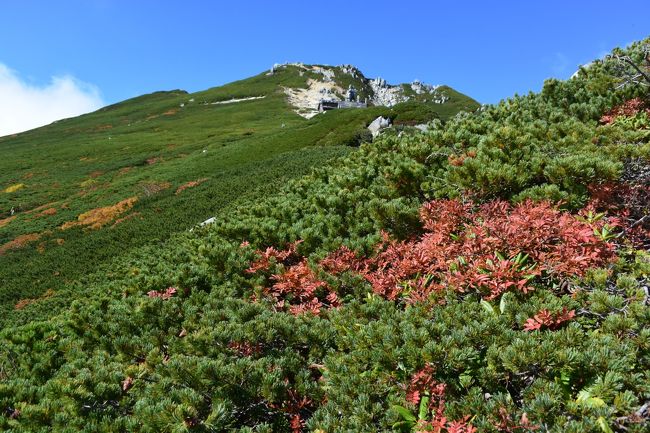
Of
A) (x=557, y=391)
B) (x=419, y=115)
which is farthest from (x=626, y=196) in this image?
(x=419, y=115)

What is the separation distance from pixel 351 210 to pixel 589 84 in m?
6.88

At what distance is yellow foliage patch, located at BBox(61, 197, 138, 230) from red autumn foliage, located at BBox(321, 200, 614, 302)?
27.0m

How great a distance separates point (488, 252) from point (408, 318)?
1.48 m

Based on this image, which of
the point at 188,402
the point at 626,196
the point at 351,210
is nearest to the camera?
the point at 188,402

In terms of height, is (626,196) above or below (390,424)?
above

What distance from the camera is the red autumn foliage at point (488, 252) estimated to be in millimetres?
4508

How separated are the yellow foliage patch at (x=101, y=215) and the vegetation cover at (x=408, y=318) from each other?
78.8 ft

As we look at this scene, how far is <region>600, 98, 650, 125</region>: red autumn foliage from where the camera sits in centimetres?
858

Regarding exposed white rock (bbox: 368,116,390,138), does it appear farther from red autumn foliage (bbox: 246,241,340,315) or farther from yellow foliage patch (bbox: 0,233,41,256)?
red autumn foliage (bbox: 246,241,340,315)

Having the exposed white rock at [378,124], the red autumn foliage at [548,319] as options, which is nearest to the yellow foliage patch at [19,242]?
the exposed white rock at [378,124]

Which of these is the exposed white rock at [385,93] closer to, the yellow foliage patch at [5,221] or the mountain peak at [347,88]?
the mountain peak at [347,88]

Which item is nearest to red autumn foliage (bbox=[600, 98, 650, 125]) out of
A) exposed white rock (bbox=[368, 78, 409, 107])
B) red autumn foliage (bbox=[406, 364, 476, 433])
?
red autumn foliage (bbox=[406, 364, 476, 433])

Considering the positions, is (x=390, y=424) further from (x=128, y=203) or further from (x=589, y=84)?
(x=128, y=203)

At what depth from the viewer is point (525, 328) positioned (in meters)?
3.79
